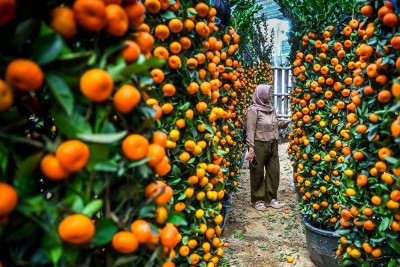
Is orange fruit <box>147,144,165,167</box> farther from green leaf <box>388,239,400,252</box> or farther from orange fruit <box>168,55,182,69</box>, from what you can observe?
green leaf <box>388,239,400,252</box>

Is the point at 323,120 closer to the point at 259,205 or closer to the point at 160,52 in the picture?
the point at 259,205

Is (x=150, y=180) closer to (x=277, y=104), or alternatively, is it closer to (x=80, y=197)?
(x=80, y=197)

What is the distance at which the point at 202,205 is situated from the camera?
2371 millimetres

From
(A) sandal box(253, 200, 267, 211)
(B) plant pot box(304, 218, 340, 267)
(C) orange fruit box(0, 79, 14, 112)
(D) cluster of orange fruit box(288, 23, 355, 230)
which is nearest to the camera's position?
(C) orange fruit box(0, 79, 14, 112)

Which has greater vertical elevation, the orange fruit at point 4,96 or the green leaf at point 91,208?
the orange fruit at point 4,96

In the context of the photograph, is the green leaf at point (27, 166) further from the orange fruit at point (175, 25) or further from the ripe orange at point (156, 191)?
the orange fruit at point (175, 25)

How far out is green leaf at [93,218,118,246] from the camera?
0.91m

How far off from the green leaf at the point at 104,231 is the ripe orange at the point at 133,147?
0.64ft

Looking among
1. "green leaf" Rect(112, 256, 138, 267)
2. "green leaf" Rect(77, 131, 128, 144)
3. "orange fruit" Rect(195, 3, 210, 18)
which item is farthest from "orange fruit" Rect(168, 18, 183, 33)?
"green leaf" Rect(112, 256, 138, 267)

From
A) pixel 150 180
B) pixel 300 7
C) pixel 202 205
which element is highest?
pixel 300 7

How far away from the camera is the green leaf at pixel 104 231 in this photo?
908 millimetres

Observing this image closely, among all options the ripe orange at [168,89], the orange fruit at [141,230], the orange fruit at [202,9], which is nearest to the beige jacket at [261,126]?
the orange fruit at [202,9]

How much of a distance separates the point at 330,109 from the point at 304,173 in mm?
906

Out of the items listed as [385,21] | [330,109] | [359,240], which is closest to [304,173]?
[330,109]
